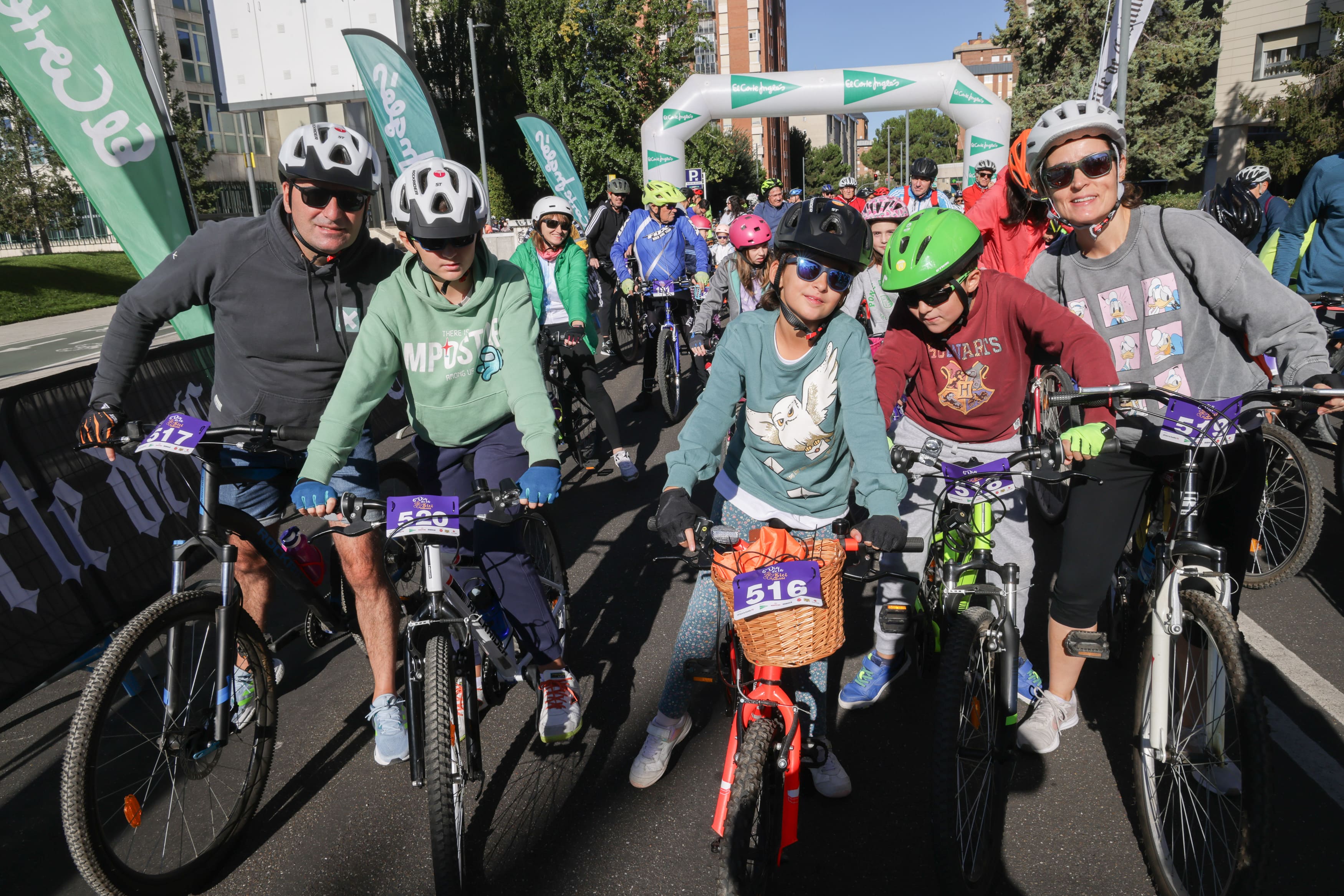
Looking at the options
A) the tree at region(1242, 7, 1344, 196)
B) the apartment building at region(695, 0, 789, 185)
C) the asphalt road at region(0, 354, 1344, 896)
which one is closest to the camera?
the asphalt road at region(0, 354, 1344, 896)

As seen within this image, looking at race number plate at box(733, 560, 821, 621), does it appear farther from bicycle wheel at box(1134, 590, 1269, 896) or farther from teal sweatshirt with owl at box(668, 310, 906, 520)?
bicycle wheel at box(1134, 590, 1269, 896)

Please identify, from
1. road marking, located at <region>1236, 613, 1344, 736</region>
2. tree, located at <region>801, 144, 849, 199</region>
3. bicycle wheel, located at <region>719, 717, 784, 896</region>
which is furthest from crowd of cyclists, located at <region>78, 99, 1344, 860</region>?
tree, located at <region>801, 144, 849, 199</region>

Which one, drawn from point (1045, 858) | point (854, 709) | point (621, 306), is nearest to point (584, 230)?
point (621, 306)

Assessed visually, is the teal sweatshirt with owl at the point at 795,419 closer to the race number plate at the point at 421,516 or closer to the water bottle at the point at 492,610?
the race number plate at the point at 421,516

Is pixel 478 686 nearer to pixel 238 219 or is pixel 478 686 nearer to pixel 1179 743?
pixel 238 219

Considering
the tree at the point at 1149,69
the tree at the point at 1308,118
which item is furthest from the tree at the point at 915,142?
the tree at the point at 1308,118

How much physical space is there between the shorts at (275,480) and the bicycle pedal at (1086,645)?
8.92ft

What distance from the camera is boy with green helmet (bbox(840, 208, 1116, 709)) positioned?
2943 millimetres

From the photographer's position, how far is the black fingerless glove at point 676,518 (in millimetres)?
2295

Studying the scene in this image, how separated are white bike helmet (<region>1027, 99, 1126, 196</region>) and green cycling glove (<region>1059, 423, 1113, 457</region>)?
3.30ft

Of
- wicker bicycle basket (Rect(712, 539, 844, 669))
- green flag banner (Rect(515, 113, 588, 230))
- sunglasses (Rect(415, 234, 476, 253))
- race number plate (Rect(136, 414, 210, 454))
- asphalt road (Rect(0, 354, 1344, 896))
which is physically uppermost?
green flag banner (Rect(515, 113, 588, 230))

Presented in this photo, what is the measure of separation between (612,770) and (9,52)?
19.0ft

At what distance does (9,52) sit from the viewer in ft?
17.8

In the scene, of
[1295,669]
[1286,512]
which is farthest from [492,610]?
[1286,512]
